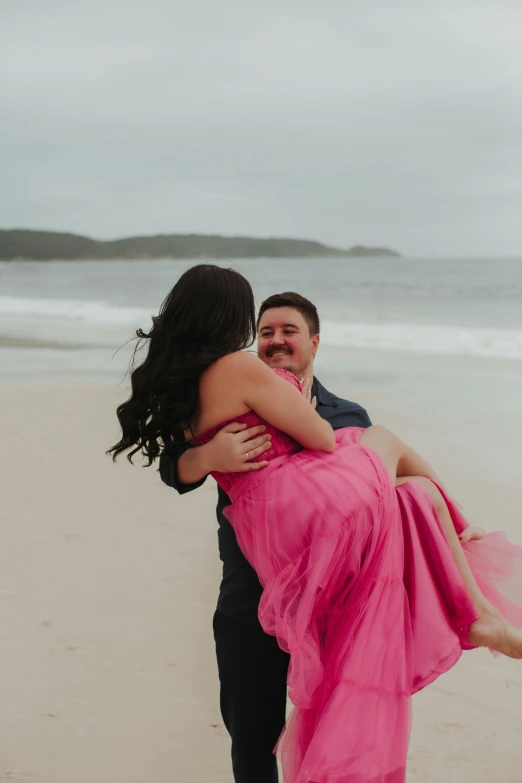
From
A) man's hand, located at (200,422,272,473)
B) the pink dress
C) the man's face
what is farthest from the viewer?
the man's face

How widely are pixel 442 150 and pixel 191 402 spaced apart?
53.7 meters

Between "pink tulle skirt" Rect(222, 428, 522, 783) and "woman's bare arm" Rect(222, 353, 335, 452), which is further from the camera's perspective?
"woman's bare arm" Rect(222, 353, 335, 452)

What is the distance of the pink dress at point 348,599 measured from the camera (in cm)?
209

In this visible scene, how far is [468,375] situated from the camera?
1250 cm

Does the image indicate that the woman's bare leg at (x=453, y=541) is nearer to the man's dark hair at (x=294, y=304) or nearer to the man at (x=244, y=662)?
the man at (x=244, y=662)

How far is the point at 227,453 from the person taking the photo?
223cm

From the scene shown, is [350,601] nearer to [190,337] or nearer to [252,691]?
[252,691]

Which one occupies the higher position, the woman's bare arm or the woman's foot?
the woman's bare arm

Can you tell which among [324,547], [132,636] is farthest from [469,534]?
[132,636]

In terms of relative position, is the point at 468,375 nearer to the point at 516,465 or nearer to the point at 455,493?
the point at 516,465

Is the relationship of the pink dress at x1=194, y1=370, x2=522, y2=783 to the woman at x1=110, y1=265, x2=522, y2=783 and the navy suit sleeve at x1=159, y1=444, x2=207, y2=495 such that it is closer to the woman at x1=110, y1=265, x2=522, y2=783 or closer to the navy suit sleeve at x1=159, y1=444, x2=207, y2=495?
the woman at x1=110, y1=265, x2=522, y2=783

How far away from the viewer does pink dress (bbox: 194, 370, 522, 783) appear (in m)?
2.09

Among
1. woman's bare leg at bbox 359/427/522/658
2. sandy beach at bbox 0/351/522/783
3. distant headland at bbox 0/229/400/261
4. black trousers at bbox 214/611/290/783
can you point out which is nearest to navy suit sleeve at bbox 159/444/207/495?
black trousers at bbox 214/611/290/783

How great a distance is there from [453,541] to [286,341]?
3.29ft
